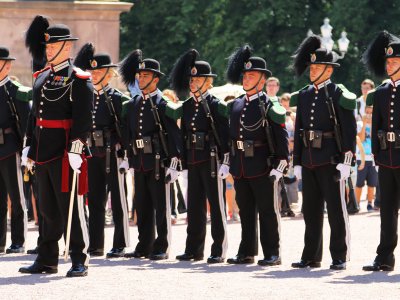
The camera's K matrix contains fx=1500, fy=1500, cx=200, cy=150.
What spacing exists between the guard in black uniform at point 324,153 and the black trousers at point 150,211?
1.65 m

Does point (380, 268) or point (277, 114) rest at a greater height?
point (277, 114)

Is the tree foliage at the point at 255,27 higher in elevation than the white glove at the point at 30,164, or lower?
higher

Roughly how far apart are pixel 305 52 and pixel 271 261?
2.11 metres

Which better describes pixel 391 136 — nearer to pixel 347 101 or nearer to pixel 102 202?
pixel 347 101

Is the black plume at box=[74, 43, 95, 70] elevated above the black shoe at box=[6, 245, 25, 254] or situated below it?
above

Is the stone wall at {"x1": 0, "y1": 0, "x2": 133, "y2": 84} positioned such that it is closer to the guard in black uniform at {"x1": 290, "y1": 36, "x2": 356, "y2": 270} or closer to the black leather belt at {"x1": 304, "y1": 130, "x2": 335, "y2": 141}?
the guard in black uniform at {"x1": 290, "y1": 36, "x2": 356, "y2": 270}

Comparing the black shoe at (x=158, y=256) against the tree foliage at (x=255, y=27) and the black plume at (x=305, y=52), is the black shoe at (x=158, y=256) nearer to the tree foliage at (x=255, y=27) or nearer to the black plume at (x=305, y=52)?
the black plume at (x=305, y=52)

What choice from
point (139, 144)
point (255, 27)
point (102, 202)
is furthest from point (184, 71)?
point (255, 27)

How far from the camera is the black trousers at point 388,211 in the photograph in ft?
46.7

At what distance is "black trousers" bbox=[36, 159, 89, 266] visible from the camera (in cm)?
1353

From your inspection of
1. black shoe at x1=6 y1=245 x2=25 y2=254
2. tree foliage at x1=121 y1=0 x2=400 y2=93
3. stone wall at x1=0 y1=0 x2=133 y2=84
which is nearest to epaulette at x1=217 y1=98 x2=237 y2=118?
black shoe at x1=6 y1=245 x2=25 y2=254

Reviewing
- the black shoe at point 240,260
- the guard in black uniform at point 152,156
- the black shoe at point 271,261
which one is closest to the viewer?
the black shoe at point 271,261

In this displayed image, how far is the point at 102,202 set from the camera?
16.2m

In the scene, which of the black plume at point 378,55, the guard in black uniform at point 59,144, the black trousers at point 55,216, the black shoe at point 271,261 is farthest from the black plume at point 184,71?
the black trousers at point 55,216
